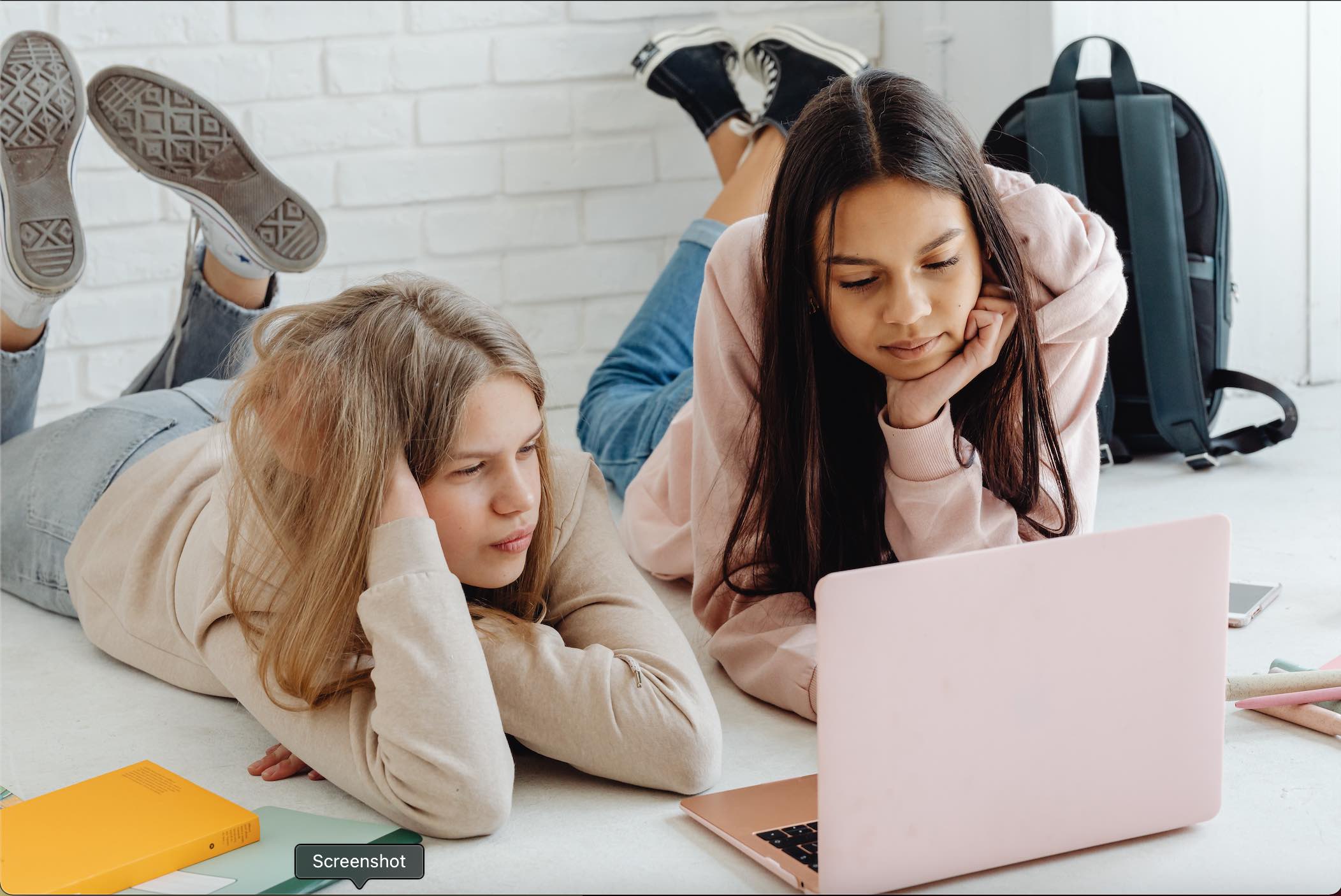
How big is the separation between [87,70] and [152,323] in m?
0.42

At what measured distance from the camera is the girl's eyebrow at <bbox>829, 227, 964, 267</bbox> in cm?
107

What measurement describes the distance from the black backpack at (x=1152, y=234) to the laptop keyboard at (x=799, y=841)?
1.18 meters

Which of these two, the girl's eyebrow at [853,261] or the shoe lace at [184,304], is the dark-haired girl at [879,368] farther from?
the shoe lace at [184,304]

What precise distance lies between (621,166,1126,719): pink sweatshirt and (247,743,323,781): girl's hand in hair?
0.40m

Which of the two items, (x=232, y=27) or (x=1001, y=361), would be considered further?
(x=232, y=27)

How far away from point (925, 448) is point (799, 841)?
1.27 feet

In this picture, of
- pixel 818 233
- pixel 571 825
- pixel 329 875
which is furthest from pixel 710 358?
pixel 329 875

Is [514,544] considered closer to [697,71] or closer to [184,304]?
[184,304]

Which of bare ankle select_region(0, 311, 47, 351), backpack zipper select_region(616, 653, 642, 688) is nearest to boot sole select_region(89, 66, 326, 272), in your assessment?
bare ankle select_region(0, 311, 47, 351)

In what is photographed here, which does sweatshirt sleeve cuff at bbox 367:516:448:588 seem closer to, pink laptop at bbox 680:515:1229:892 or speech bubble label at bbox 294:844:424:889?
speech bubble label at bbox 294:844:424:889

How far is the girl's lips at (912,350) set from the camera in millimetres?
1124

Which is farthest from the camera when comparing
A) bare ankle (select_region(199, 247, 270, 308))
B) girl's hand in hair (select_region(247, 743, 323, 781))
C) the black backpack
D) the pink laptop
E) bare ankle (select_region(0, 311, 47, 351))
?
the black backpack

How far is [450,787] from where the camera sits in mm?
946

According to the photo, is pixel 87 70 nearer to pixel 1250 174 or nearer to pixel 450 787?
pixel 450 787
